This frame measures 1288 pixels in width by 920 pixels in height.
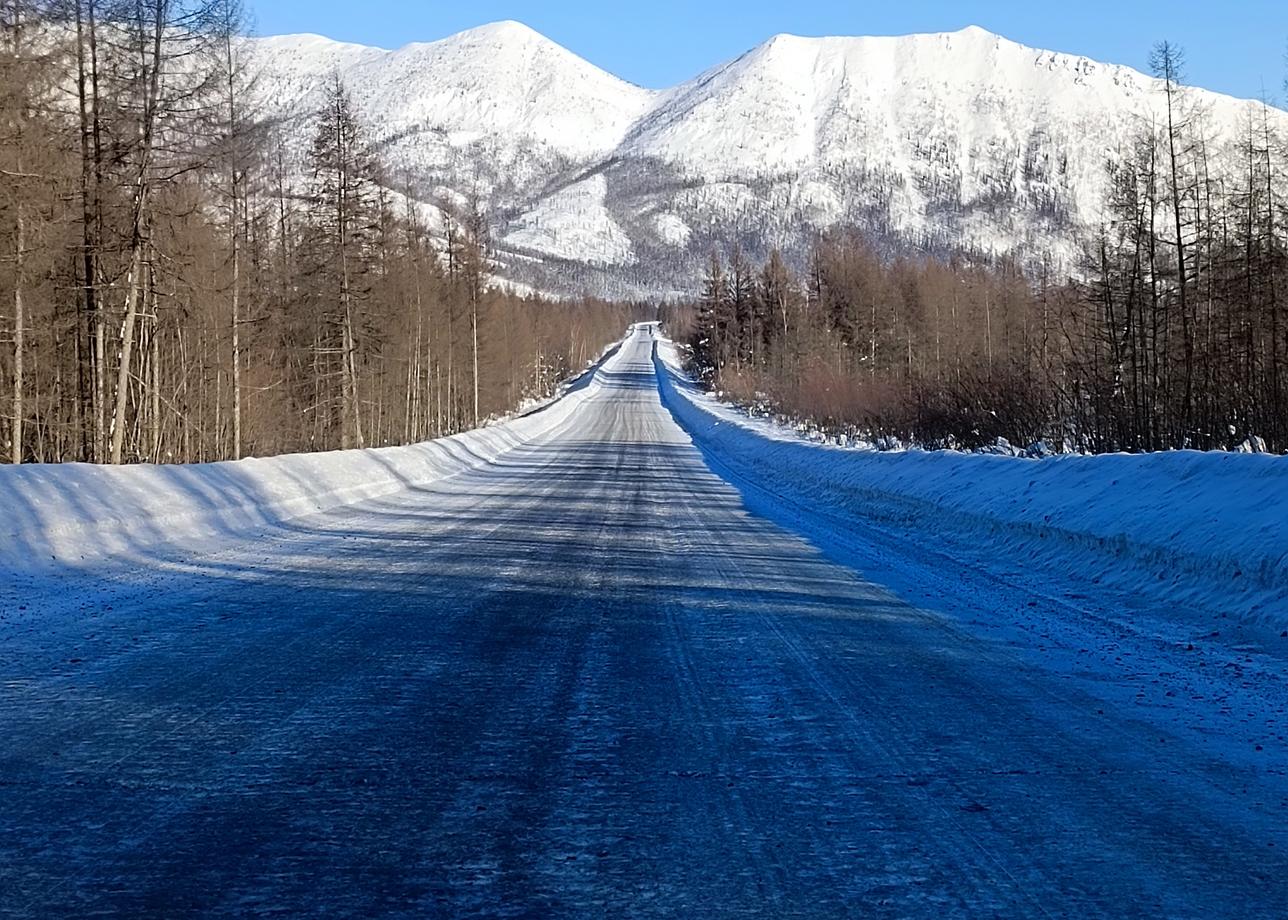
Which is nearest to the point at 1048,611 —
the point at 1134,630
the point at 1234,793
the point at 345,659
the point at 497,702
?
the point at 1134,630

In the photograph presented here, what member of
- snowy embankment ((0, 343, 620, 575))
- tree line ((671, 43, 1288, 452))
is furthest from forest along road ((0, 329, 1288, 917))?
tree line ((671, 43, 1288, 452))

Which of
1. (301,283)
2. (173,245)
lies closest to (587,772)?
(173,245)

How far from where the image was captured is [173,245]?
28578 mm

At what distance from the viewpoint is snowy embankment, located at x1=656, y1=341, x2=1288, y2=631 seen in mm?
7875

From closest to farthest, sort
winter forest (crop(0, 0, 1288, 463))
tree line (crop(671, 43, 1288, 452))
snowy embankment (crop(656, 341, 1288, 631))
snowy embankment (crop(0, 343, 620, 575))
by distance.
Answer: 1. snowy embankment (crop(656, 341, 1288, 631))
2. snowy embankment (crop(0, 343, 620, 575))
3. tree line (crop(671, 43, 1288, 452))
4. winter forest (crop(0, 0, 1288, 463))

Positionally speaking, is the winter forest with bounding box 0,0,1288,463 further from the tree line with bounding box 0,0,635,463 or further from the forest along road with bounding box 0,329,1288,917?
the forest along road with bounding box 0,329,1288,917

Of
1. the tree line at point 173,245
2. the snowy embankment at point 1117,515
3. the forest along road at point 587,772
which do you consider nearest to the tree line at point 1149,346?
the snowy embankment at point 1117,515

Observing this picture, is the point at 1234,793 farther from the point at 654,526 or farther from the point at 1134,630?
the point at 654,526

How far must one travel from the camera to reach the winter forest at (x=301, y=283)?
19938mm

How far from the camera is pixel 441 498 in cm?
1942

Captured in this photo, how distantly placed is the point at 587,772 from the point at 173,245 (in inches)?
1126

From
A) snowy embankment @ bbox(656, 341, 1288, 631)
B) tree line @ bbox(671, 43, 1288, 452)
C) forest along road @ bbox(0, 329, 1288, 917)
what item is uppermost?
tree line @ bbox(671, 43, 1288, 452)

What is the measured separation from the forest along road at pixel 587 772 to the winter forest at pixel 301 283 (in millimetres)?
11167

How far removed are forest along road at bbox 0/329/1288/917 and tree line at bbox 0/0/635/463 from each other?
15.5 meters
